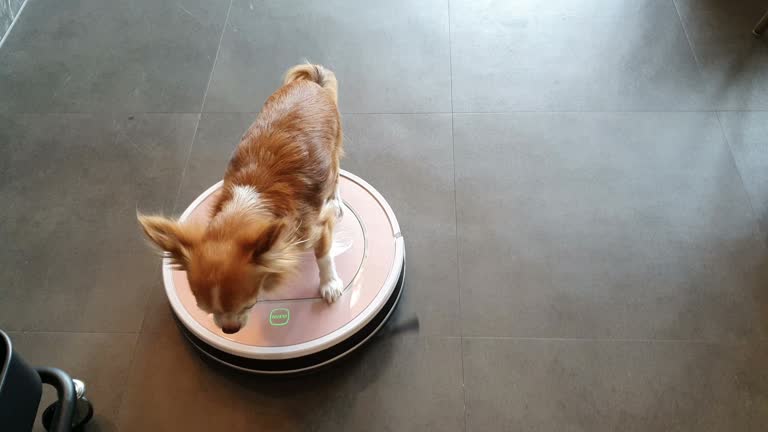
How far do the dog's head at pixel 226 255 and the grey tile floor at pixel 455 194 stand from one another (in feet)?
2.19

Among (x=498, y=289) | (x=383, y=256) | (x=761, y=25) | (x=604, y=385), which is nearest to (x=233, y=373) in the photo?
(x=383, y=256)

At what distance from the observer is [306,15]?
346cm

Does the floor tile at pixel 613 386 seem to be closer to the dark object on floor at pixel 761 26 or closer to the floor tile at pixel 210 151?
the floor tile at pixel 210 151

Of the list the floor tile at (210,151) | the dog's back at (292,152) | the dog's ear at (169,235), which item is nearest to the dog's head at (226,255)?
the dog's ear at (169,235)

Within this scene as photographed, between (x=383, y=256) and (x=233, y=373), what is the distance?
2.49ft

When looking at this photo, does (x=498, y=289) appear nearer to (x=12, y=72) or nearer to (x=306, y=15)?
(x=306, y=15)

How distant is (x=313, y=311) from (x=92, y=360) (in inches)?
37.4

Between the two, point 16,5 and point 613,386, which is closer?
point 613,386

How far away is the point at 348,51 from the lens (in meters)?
3.24

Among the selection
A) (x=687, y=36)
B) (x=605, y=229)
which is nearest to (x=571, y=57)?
(x=687, y=36)

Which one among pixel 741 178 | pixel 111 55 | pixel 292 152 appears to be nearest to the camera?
pixel 292 152

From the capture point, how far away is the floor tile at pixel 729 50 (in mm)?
2863

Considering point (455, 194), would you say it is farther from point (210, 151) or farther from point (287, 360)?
point (210, 151)

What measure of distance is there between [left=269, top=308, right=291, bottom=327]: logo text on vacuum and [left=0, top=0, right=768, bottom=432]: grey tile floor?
9.4 inches
